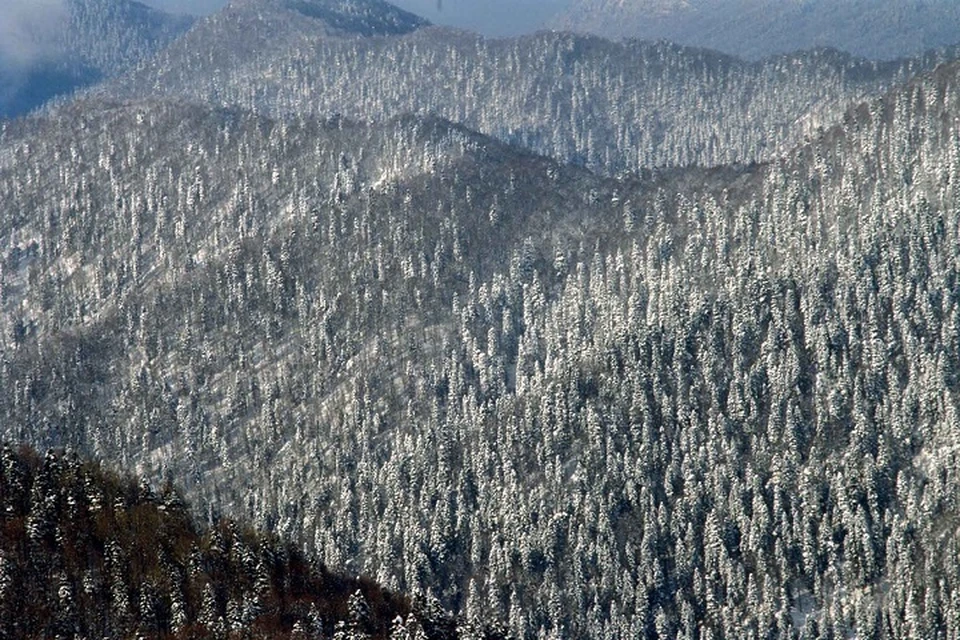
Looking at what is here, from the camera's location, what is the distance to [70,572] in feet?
655

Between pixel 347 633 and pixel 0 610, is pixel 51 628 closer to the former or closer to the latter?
pixel 0 610

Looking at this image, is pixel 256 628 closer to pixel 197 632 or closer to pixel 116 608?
pixel 197 632

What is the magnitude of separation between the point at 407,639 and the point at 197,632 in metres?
34.3

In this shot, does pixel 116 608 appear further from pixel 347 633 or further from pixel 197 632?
pixel 347 633

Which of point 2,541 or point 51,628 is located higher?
point 2,541

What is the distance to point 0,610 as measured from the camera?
18438 centimetres

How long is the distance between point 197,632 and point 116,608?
1355 cm

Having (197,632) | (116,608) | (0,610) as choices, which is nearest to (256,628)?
(197,632)

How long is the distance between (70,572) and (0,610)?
16362 mm

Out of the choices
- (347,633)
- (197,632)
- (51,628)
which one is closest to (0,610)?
(51,628)

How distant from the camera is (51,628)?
610 ft

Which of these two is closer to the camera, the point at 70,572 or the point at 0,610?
the point at 0,610

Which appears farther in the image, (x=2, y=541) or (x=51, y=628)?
(x=2, y=541)

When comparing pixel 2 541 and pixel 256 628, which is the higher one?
pixel 2 541
